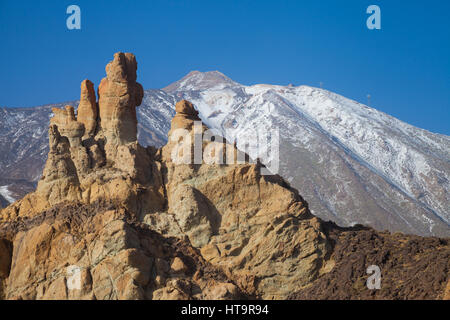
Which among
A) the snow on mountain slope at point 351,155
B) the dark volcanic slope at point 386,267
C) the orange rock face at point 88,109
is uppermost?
the snow on mountain slope at point 351,155

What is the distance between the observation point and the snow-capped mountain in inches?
4712

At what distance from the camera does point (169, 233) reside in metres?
46.4

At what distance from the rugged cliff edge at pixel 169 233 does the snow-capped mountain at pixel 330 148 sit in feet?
211

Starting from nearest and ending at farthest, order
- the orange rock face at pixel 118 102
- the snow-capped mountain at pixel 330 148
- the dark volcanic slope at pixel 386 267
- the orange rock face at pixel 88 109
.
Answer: the dark volcanic slope at pixel 386 267, the orange rock face at pixel 118 102, the orange rock face at pixel 88 109, the snow-capped mountain at pixel 330 148

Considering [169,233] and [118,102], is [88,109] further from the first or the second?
[169,233]

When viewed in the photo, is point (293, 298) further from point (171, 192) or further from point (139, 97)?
point (139, 97)

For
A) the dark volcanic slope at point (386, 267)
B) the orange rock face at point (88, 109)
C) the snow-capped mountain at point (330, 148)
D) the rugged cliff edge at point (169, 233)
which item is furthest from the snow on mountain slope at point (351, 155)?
the orange rock face at point (88, 109)

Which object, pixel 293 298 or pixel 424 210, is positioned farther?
pixel 424 210

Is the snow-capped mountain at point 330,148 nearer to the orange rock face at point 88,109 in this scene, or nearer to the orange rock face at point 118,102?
the orange rock face at point 118,102

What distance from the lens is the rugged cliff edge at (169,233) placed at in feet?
137

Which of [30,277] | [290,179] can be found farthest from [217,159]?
[290,179]

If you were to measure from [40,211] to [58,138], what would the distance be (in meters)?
4.65

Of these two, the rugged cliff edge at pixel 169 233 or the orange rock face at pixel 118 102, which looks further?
the orange rock face at pixel 118 102

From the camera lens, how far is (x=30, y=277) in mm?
42688
